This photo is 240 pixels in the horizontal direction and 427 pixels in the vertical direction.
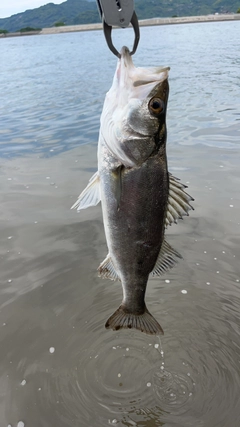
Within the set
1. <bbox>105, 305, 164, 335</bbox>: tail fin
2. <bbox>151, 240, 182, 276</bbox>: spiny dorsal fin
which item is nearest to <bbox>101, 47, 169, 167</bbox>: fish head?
<bbox>151, 240, 182, 276</bbox>: spiny dorsal fin

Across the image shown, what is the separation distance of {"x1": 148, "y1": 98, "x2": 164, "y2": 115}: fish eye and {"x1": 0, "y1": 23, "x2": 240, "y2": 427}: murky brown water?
2.54 m

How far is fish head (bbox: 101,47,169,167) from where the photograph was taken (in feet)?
7.94

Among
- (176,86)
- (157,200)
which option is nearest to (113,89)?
(157,200)

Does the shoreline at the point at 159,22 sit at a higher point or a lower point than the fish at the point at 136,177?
lower

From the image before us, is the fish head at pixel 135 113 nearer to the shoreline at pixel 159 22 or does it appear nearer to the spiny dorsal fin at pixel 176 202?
the spiny dorsal fin at pixel 176 202

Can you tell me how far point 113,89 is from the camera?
2.52 meters

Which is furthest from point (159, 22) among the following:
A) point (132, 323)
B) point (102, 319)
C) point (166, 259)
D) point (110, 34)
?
point (132, 323)

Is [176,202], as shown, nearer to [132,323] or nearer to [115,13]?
[132,323]

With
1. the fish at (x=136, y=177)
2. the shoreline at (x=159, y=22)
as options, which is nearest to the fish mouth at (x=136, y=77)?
the fish at (x=136, y=177)

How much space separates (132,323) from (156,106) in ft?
5.49

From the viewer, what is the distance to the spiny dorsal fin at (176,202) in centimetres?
275

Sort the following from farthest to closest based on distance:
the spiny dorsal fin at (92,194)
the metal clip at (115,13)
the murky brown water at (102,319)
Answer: the murky brown water at (102,319), the spiny dorsal fin at (92,194), the metal clip at (115,13)

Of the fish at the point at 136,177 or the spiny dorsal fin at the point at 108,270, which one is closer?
the fish at the point at 136,177

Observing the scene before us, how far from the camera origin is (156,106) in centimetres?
244
